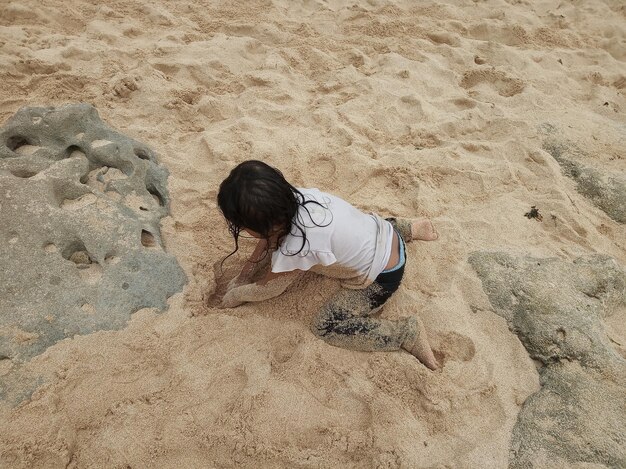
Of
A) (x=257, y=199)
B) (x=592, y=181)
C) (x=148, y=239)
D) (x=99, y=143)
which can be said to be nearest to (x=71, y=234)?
(x=148, y=239)

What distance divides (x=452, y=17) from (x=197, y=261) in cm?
338

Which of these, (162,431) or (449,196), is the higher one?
(449,196)

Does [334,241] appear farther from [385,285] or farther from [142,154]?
[142,154]

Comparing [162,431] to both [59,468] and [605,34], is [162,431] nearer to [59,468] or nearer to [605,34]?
[59,468]

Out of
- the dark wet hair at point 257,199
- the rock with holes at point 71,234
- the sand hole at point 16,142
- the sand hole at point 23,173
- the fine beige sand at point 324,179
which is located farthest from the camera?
the sand hole at point 16,142

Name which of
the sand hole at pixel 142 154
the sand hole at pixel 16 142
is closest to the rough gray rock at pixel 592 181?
the sand hole at pixel 142 154

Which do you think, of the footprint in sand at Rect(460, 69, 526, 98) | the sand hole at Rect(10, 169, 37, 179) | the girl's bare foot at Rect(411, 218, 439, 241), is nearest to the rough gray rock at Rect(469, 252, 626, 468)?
the girl's bare foot at Rect(411, 218, 439, 241)

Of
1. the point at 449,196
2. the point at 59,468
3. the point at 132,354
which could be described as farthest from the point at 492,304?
the point at 59,468

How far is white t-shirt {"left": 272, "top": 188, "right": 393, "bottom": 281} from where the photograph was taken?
1712 millimetres

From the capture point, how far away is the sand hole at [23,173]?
2176 mm

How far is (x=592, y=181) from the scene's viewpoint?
2.61 meters

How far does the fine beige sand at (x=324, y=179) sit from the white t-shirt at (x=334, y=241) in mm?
288

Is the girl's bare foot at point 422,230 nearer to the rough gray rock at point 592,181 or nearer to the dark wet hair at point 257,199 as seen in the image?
the dark wet hair at point 257,199

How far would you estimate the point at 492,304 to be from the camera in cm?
202
